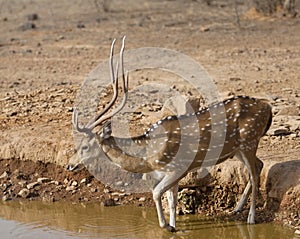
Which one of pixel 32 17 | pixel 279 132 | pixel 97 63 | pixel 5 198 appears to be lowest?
pixel 32 17

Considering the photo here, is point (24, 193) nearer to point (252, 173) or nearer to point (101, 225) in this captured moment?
point (101, 225)

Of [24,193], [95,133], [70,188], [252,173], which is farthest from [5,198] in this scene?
[252,173]

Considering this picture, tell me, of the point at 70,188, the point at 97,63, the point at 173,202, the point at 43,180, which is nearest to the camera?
the point at 173,202

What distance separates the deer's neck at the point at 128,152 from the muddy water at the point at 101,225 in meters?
0.76

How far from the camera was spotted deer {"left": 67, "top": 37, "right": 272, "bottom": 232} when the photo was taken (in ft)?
26.0

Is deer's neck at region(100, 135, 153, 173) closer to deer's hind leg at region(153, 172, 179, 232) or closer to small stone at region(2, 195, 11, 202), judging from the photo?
deer's hind leg at region(153, 172, 179, 232)

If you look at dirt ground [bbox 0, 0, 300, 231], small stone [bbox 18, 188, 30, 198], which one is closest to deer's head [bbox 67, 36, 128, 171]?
dirt ground [bbox 0, 0, 300, 231]

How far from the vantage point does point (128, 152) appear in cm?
812

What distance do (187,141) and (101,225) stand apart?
154 cm

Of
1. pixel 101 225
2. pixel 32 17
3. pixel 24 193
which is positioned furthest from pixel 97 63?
pixel 32 17

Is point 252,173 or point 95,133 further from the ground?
point 95,133

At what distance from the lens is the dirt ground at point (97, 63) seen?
9.70m

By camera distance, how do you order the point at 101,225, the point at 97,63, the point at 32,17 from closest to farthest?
the point at 101,225, the point at 97,63, the point at 32,17

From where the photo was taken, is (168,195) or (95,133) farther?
(168,195)
